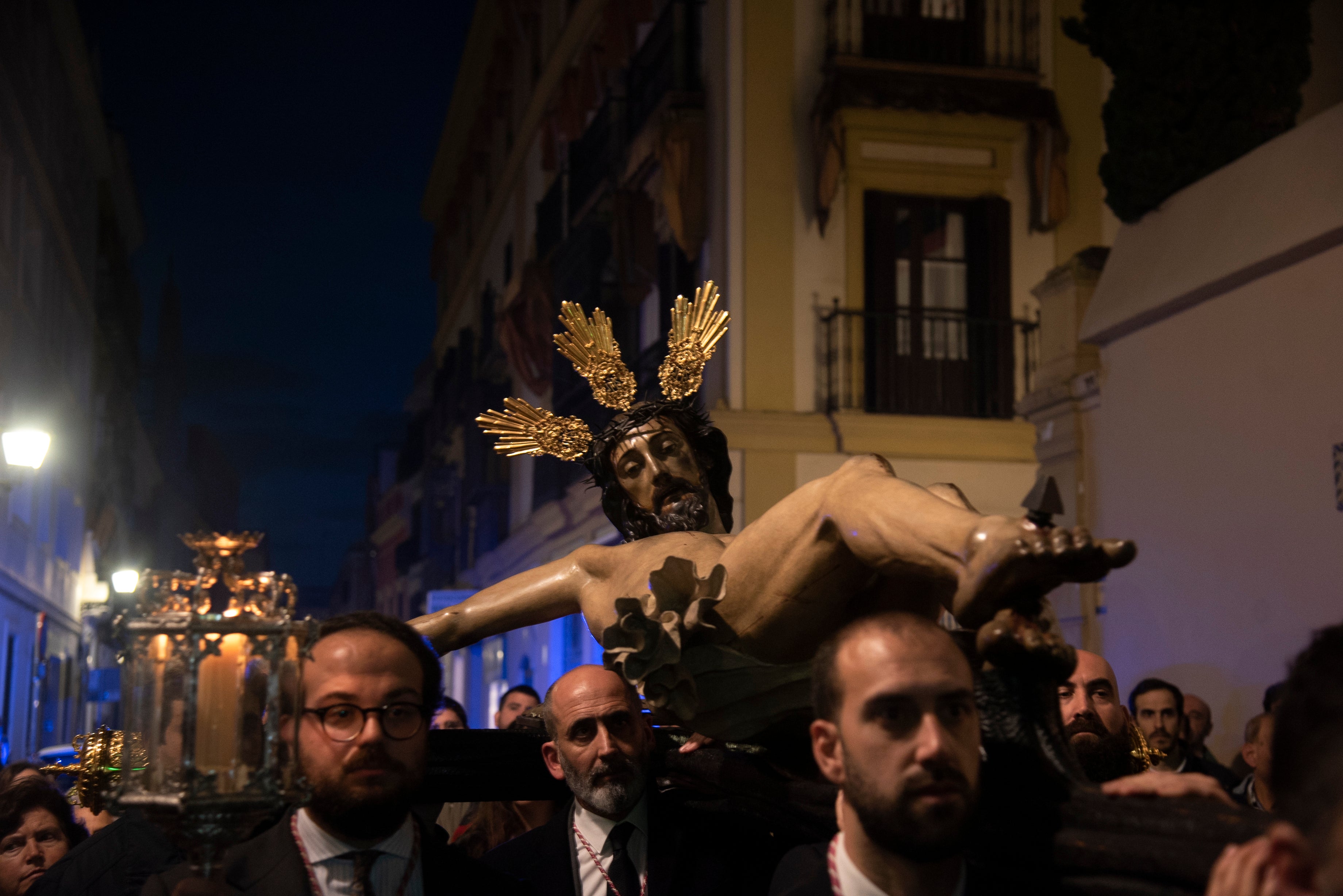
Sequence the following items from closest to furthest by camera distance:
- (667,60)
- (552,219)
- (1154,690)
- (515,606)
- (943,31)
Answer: (515,606) → (1154,690) → (943,31) → (667,60) → (552,219)

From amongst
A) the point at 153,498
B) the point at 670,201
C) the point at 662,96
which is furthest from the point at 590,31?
the point at 153,498

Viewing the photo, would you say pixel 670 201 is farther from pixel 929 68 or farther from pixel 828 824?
pixel 828 824

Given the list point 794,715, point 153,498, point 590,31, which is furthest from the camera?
point 153,498

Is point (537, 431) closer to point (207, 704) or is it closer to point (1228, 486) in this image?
point (207, 704)

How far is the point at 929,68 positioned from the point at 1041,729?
1072 centimetres

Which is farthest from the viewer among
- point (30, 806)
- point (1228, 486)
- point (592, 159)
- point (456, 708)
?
point (592, 159)

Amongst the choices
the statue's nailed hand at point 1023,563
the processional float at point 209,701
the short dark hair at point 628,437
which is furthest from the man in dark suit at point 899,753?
the short dark hair at point 628,437

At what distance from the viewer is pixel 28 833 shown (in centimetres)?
424

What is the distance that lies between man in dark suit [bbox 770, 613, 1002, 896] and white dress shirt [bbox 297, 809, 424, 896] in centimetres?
76

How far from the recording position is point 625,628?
3.02 m

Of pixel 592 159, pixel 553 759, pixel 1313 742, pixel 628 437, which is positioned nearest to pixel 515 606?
pixel 553 759

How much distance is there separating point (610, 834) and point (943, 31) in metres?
10.9

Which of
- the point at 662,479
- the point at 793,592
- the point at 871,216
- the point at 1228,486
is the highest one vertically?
the point at 871,216

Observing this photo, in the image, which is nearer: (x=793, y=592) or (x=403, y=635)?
(x=403, y=635)
